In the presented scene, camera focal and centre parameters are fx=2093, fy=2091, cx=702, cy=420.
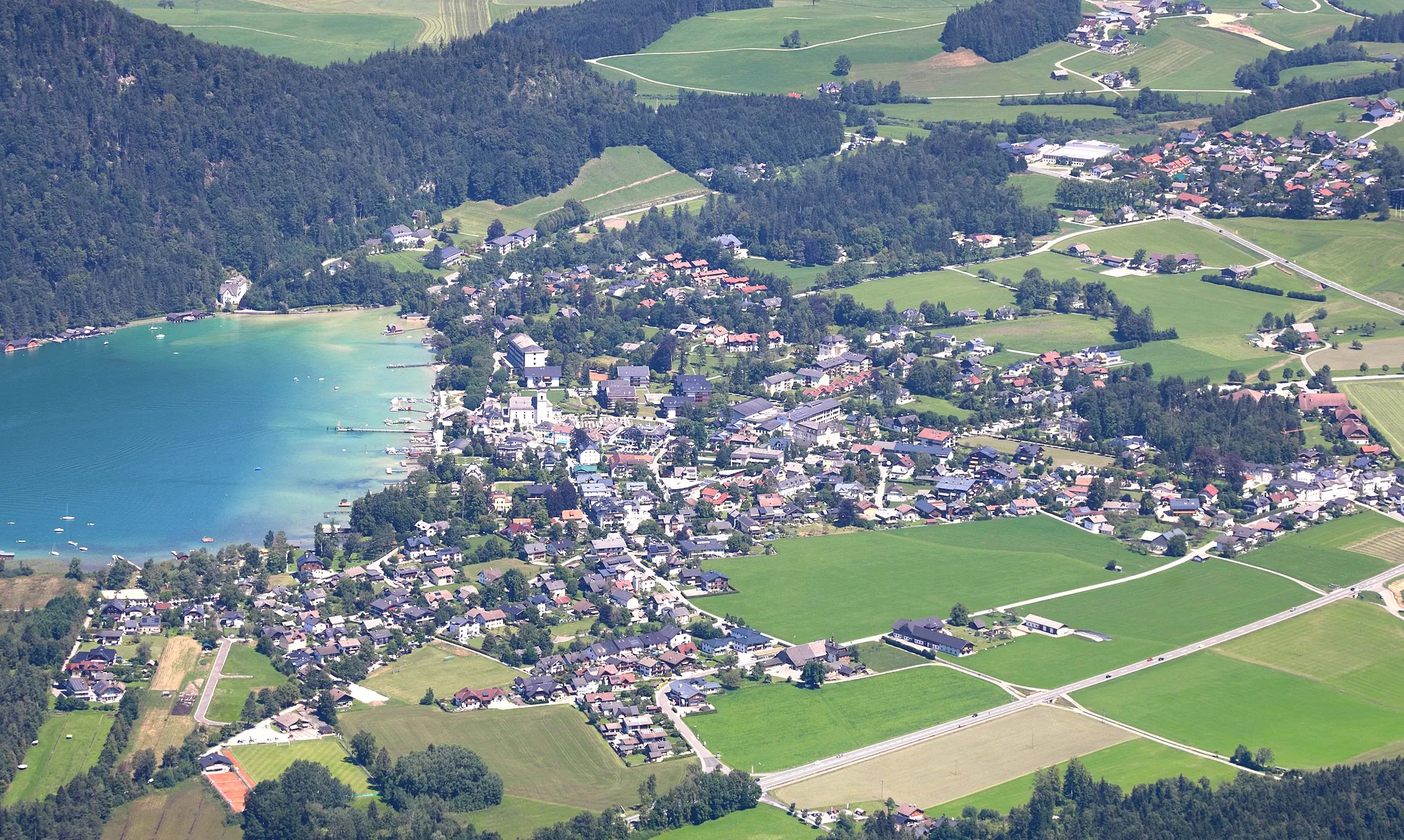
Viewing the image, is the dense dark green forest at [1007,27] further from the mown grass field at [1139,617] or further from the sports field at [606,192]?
the mown grass field at [1139,617]

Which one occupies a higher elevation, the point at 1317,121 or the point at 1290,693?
the point at 1317,121

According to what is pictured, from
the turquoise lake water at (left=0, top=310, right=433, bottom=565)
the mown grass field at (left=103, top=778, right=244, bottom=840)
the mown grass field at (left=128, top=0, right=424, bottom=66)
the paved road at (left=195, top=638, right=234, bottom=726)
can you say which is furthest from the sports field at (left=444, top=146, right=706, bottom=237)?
the mown grass field at (left=103, top=778, right=244, bottom=840)

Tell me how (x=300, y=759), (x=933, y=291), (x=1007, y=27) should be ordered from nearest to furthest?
(x=300, y=759), (x=933, y=291), (x=1007, y=27)

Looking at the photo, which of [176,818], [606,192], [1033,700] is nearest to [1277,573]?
[1033,700]

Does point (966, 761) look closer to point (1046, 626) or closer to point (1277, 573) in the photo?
point (1046, 626)

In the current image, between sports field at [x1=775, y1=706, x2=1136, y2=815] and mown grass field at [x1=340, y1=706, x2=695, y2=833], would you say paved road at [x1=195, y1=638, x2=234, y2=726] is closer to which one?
mown grass field at [x1=340, y1=706, x2=695, y2=833]

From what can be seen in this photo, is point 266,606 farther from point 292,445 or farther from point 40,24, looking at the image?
point 40,24

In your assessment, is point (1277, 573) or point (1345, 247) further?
point (1345, 247)
